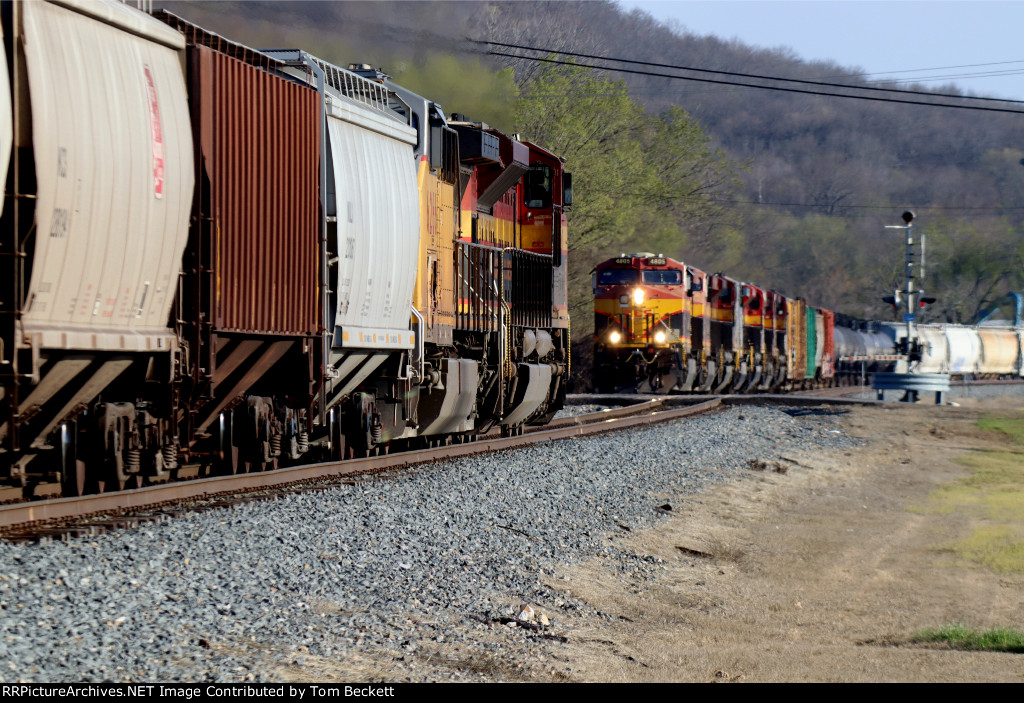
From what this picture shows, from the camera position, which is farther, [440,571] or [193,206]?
[193,206]

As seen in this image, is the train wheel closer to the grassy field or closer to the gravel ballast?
the gravel ballast

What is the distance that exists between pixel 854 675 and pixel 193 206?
6171 millimetres

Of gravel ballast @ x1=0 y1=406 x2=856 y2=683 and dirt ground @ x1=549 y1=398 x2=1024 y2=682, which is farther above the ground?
gravel ballast @ x1=0 y1=406 x2=856 y2=683

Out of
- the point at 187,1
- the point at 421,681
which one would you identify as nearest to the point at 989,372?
the point at 187,1

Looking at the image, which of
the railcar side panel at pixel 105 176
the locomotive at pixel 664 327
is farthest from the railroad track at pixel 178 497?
the locomotive at pixel 664 327

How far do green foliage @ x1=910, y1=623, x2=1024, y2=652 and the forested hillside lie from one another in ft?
59.4

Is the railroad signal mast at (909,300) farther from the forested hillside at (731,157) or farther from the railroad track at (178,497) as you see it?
the railroad track at (178,497)

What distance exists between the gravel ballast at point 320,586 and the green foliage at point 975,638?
2230 mm

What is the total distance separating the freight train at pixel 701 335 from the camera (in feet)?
107

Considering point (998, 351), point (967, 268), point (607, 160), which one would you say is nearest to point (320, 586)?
point (607, 160)

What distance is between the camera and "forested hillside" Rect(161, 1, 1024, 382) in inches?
1401

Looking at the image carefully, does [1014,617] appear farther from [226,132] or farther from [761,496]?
[226,132]

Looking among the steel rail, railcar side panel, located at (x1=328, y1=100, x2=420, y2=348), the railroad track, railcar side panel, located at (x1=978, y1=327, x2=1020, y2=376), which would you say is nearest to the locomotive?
the steel rail

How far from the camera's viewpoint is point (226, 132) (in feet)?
32.6
